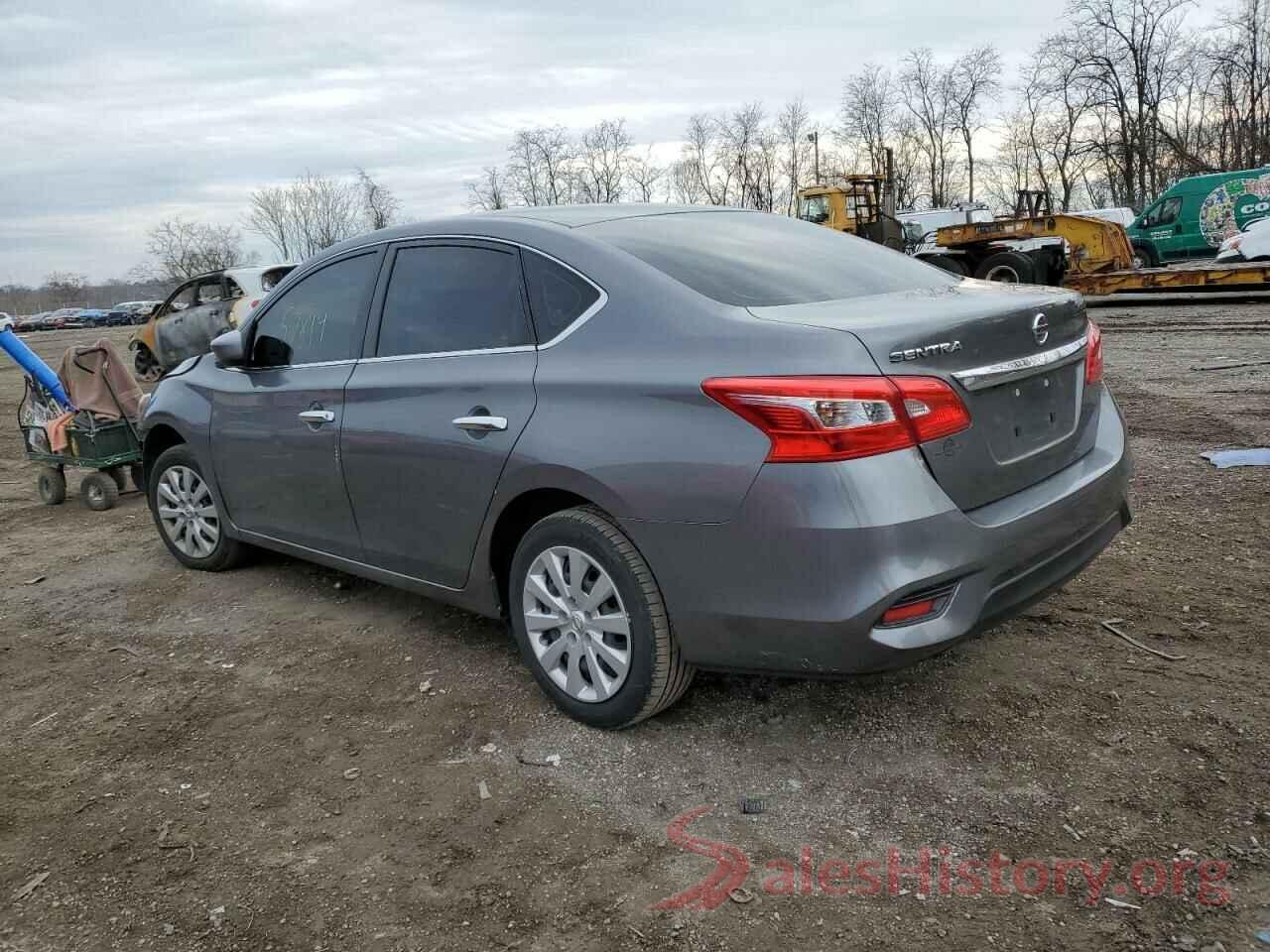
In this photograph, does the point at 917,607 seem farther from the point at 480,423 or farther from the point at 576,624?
the point at 480,423

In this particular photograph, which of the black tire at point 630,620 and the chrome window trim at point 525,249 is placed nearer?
the black tire at point 630,620

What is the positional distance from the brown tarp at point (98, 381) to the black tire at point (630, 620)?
5.31 metres

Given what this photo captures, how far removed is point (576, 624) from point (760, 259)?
1.37m

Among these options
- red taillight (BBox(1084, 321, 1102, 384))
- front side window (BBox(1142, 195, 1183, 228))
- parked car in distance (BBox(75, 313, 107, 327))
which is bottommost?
red taillight (BBox(1084, 321, 1102, 384))

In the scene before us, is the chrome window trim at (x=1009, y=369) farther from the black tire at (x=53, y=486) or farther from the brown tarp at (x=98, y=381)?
the black tire at (x=53, y=486)

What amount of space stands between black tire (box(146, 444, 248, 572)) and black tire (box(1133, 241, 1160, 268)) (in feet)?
77.5

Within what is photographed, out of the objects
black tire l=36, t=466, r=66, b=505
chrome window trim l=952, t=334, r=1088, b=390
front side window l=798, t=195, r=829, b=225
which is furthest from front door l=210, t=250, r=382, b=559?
front side window l=798, t=195, r=829, b=225

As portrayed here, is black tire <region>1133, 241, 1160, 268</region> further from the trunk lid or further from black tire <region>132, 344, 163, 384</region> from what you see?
the trunk lid

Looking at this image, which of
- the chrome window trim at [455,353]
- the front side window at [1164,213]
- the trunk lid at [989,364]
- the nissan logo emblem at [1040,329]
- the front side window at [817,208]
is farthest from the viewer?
the front side window at [817,208]

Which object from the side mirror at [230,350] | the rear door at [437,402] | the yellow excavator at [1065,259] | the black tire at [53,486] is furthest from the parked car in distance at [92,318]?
the rear door at [437,402]

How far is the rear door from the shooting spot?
3.25 metres

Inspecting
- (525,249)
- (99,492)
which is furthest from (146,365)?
(525,249)

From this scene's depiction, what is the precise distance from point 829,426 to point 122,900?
2215 millimetres

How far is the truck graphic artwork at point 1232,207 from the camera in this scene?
72.9 ft
